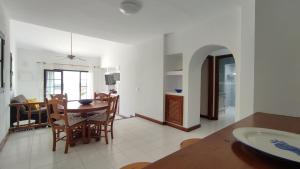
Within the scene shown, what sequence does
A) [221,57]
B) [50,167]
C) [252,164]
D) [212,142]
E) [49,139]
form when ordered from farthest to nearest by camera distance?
[221,57] < [49,139] < [50,167] < [212,142] < [252,164]

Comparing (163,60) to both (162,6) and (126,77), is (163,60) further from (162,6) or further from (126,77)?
(126,77)

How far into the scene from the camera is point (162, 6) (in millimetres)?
2582

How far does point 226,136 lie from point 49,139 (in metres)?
3.45

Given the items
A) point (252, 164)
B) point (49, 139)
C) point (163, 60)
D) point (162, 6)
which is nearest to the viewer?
point (252, 164)

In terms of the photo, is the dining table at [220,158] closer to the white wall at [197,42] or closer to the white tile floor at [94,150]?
the white tile floor at [94,150]

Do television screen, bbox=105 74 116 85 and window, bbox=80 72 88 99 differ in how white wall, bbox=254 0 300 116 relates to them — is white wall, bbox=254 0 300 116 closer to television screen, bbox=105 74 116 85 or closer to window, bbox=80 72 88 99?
television screen, bbox=105 74 116 85

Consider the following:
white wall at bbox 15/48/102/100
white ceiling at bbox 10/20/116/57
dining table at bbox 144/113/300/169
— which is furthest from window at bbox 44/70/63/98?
dining table at bbox 144/113/300/169

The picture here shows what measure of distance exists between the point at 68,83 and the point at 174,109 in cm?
592

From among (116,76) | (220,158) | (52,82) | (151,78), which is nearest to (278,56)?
(220,158)

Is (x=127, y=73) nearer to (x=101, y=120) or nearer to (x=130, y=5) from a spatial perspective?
(x=101, y=120)

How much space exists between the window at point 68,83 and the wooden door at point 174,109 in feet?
17.6

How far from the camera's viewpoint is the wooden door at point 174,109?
384cm

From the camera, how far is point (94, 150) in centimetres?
266

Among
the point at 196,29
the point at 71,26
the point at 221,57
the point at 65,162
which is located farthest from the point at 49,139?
the point at 221,57
